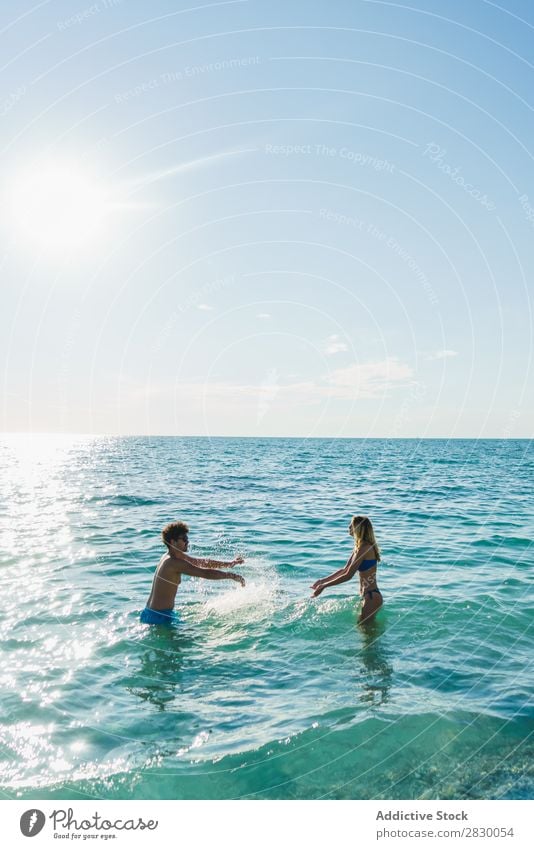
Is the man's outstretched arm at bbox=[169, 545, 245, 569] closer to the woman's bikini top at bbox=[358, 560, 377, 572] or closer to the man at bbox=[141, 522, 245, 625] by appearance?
the man at bbox=[141, 522, 245, 625]

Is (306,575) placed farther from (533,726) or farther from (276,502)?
(276,502)

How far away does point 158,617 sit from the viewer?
1098 cm

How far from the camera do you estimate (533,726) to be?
761 centimetres

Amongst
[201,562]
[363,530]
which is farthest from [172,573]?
[363,530]

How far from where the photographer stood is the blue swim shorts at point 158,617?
11.0m

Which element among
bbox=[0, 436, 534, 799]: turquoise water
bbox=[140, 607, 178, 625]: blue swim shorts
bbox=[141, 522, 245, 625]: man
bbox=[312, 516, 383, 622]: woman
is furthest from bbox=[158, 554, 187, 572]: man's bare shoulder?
bbox=[312, 516, 383, 622]: woman

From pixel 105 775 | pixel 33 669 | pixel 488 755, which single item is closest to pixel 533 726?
pixel 488 755

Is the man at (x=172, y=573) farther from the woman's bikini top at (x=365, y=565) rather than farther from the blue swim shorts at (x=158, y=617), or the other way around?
the woman's bikini top at (x=365, y=565)

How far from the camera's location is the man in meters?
10.5

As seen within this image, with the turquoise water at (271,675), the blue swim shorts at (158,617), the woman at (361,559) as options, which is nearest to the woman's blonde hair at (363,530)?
the woman at (361,559)

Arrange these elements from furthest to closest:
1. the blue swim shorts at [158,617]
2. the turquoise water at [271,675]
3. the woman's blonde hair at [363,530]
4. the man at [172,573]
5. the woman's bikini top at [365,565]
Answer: the blue swim shorts at [158,617] → the woman's bikini top at [365,565] → the woman's blonde hair at [363,530] → the man at [172,573] → the turquoise water at [271,675]

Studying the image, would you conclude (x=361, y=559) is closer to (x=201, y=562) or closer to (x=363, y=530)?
(x=363, y=530)

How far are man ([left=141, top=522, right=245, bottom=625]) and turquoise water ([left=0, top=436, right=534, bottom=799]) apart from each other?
413 mm

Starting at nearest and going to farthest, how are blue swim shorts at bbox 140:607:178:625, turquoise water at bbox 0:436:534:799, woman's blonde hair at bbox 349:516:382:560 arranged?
turquoise water at bbox 0:436:534:799, woman's blonde hair at bbox 349:516:382:560, blue swim shorts at bbox 140:607:178:625
